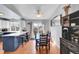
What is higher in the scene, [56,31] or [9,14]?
[9,14]

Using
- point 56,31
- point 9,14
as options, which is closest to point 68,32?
point 56,31

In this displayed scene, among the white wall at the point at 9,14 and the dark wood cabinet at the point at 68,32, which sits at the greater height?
the white wall at the point at 9,14

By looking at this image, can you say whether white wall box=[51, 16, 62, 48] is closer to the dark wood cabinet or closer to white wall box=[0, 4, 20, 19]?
the dark wood cabinet

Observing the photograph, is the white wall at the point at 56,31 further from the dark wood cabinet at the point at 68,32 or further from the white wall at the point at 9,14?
the white wall at the point at 9,14

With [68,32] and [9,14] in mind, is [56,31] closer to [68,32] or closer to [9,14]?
[68,32]

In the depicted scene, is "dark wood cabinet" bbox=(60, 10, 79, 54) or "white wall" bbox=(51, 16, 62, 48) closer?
"dark wood cabinet" bbox=(60, 10, 79, 54)

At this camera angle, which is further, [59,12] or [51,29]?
[51,29]

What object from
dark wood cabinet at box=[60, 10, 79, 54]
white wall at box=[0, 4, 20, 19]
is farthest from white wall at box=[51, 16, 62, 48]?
white wall at box=[0, 4, 20, 19]

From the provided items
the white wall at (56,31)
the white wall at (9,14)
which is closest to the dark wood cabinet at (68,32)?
the white wall at (56,31)

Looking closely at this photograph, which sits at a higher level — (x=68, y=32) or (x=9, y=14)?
(x=9, y=14)

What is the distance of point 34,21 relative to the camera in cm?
243
